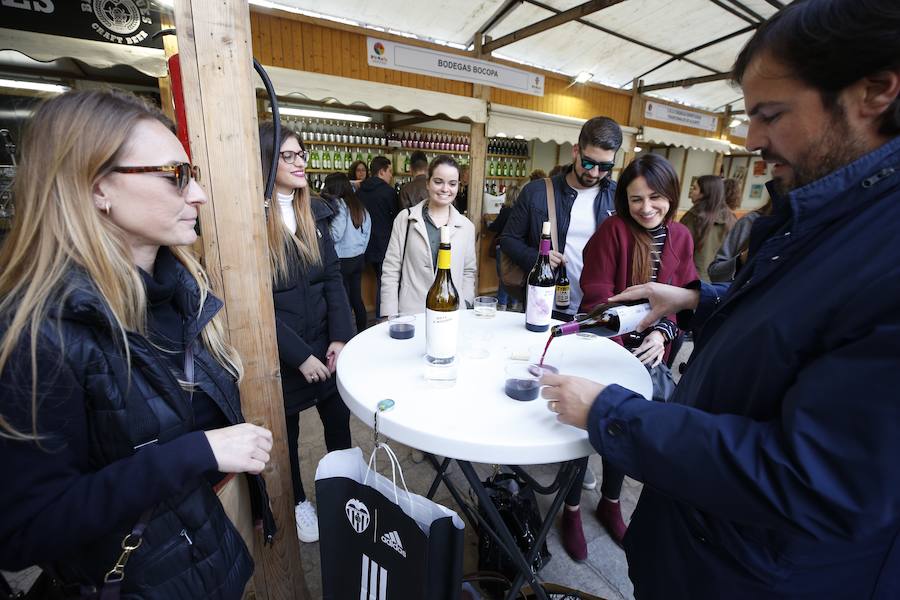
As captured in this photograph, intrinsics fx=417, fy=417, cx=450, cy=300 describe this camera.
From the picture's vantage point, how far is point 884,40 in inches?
23.2

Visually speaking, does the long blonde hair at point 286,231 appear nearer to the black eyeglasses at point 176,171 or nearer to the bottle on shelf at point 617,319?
the black eyeglasses at point 176,171

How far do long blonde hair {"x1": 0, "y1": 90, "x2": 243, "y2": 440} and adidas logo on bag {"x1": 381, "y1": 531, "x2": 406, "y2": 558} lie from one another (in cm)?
66

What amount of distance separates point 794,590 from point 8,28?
15.7 feet

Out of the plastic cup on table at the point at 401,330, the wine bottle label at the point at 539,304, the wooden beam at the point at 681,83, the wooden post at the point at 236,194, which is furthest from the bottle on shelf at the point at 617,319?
the wooden beam at the point at 681,83

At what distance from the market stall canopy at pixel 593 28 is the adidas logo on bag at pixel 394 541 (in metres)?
4.85

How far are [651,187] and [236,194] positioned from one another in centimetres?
170

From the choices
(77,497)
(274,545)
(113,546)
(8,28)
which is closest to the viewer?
(77,497)

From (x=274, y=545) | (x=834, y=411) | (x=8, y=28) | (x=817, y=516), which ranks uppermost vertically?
(x=8, y=28)

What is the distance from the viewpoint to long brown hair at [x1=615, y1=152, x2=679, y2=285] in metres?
1.90

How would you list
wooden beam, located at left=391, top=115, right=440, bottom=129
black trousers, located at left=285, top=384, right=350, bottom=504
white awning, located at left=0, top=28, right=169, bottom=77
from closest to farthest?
1. black trousers, located at left=285, top=384, right=350, bottom=504
2. white awning, located at left=0, top=28, right=169, bottom=77
3. wooden beam, located at left=391, top=115, right=440, bottom=129

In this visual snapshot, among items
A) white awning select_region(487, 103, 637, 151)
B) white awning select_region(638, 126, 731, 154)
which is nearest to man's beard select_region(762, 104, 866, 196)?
white awning select_region(487, 103, 637, 151)

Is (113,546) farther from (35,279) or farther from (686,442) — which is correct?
(686,442)

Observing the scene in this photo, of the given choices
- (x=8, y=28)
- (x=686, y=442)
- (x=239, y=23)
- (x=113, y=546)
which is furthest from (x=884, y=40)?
(x=8, y=28)

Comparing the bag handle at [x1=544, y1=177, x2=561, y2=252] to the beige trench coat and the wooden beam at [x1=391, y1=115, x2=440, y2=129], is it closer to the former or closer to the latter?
the beige trench coat
